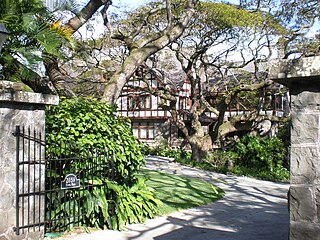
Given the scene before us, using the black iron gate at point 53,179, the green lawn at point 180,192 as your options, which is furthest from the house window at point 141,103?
the black iron gate at point 53,179

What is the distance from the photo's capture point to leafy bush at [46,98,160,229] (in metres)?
6.66

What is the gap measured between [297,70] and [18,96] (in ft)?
13.0

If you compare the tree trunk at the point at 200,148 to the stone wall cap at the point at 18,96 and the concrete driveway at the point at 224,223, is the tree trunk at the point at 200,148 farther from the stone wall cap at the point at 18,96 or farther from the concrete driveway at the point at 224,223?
the stone wall cap at the point at 18,96

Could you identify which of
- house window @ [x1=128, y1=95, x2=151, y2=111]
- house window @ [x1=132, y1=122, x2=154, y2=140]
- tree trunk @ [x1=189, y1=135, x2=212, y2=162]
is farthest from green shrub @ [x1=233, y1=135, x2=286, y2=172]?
house window @ [x1=128, y1=95, x2=151, y2=111]

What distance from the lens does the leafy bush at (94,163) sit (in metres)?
6.66

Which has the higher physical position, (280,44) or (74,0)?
(280,44)

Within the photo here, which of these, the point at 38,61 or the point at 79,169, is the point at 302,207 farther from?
the point at 38,61

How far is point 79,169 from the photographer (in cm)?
685

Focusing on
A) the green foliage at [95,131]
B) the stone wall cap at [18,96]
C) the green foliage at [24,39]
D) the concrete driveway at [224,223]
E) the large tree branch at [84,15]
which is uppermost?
the large tree branch at [84,15]

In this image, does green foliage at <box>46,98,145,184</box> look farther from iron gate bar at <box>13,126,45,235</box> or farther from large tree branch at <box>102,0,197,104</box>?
large tree branch at <box>102,0,197,104</box>

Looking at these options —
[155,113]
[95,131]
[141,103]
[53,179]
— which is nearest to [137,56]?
[95,131]

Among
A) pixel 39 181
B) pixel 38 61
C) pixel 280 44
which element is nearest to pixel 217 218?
pixel 39 181

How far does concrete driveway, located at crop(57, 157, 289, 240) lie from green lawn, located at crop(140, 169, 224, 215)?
274mm

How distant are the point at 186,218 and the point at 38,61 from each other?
4498 mm
